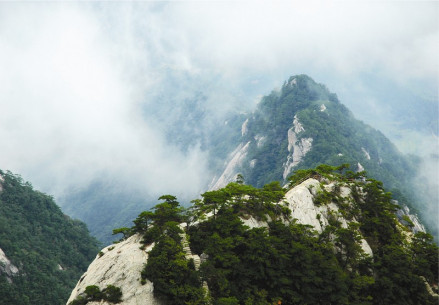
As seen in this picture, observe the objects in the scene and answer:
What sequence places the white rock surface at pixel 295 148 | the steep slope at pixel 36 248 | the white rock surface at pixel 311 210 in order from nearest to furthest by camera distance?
the white rock surface at pixel 311 210 → the steep slope at pixel 36 248 → the white rock surface at pixel 295 148

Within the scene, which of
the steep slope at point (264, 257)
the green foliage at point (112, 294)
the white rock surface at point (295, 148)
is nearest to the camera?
the green foliage at point (112, 294)

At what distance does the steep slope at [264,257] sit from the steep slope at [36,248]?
74.6 m

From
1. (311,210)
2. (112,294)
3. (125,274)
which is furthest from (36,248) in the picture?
(311,210)

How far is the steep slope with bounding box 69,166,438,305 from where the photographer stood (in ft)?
96.3

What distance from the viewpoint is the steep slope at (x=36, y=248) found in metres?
92.2

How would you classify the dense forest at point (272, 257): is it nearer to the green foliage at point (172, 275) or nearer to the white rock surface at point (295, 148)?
the green foliage at point (172, 275)

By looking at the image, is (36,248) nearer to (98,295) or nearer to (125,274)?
(125,274)

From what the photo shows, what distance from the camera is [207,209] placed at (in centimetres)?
3819

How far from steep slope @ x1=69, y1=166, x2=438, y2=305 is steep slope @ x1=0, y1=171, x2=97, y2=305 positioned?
74.6 meters

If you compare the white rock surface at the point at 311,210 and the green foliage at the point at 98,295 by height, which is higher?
the white rock surface at the point at 311,210

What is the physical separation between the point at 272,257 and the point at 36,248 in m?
114

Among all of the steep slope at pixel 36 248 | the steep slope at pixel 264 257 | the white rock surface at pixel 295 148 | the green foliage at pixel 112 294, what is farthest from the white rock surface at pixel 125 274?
the white rock surface at pixel 295 148

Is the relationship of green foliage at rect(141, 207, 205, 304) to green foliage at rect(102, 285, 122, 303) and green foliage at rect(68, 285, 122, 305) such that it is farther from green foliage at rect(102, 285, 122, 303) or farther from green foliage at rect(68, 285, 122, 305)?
green foliage at rect(68, 285, 122, 305)

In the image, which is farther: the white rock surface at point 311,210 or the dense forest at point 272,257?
the white rock surface at point 311,210
